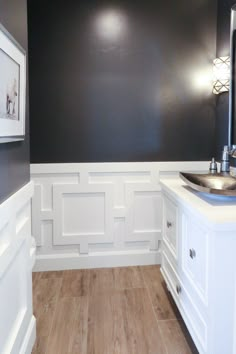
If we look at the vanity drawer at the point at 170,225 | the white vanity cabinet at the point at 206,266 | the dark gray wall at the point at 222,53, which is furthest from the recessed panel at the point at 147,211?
the white vanity cabinet at the point at 206,266

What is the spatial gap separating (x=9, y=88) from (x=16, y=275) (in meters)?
0.80

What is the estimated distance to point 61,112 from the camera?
2430 mm

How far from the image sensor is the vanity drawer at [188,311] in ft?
4.53

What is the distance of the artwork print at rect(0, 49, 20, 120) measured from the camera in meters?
1.10

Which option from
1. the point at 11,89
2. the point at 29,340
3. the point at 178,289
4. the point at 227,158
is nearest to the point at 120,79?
the point at 227,158

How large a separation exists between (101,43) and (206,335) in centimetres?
211

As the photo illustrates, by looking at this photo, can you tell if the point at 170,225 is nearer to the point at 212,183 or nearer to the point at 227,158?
the point at 212,183

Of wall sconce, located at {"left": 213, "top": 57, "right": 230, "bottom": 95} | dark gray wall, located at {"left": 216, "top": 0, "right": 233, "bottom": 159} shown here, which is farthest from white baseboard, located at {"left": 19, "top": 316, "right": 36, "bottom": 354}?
wall sconce, located at {"left": 213, "top": 57, "right": 230, "bottom": 95}

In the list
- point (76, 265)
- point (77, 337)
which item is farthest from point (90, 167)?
point (77, 337)

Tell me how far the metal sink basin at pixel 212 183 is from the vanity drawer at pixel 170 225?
0.19 meters

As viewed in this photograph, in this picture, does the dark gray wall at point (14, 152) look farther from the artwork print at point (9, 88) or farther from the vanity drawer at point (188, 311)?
the vanity drawer at point (188, 311)

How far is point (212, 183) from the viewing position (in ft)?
5.52

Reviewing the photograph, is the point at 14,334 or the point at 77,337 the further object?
the point at 77,337

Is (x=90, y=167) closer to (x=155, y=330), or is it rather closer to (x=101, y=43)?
(x=101, y=43)
